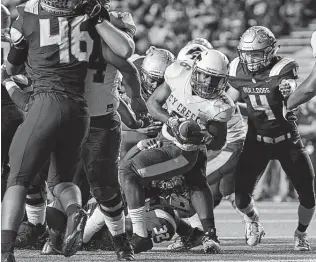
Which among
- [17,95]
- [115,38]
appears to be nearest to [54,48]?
[115,38]

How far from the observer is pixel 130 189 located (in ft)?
20.4

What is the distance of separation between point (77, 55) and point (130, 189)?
146 cm

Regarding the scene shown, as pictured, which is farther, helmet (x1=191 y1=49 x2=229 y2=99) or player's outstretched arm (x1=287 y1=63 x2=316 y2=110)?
helmet (x1=191 y1=49 x2=229 y2=99)

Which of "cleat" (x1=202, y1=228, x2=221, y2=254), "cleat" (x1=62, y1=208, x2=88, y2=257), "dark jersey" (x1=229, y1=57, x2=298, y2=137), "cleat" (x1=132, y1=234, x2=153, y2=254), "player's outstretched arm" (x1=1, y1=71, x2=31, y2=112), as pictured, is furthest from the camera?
"dark jersey" (x1=229, y1=57, x2=298, y2=137)

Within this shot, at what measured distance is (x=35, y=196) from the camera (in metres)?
6.11

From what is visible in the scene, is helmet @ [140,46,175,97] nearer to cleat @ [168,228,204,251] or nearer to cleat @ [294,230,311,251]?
cleat @ [168,228,204,251]

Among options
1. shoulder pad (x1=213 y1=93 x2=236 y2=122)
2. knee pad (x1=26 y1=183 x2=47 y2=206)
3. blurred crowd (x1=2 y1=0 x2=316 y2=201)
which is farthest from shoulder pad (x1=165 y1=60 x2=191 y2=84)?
blurred crowd (x1=2 y1=0 x2=316 y2=201)

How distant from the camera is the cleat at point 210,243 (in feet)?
20.7

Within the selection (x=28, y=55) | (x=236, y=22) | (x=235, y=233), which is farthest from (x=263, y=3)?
(x=28, y=55)

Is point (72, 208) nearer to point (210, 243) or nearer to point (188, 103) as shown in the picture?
point (210, 243)

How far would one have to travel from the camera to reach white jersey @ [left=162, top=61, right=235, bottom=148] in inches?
250

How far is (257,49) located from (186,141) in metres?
1.07

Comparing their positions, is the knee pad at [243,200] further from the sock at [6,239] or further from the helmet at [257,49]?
the sock at [6,239]

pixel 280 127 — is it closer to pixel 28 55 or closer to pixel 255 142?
pixel 255 142
